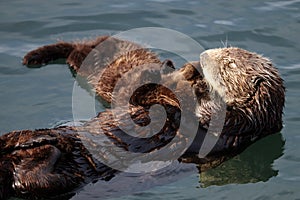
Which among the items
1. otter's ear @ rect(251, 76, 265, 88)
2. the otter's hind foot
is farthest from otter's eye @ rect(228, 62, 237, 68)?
the otter's hind foot

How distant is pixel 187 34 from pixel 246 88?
7.10 feet

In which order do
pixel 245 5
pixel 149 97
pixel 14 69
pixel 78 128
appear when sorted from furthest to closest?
pixel 245 5
pixel 14 69
pixel 149 97
pixel 78 128

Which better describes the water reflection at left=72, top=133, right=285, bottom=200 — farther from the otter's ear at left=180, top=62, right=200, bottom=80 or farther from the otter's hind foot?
the otter's hind foot

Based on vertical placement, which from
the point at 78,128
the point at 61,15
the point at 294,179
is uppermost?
the point at 61,15

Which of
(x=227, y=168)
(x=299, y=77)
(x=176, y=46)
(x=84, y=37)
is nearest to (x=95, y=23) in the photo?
(x=84, y=37)

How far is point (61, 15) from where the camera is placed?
758 cm

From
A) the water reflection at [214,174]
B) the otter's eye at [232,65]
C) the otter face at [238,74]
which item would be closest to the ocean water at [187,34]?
the water reflection at [214,174]

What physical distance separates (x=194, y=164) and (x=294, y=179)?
2.62 ft

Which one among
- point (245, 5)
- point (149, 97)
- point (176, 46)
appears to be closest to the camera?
point (149, 97)

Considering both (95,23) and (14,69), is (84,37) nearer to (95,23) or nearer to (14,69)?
(95,23)

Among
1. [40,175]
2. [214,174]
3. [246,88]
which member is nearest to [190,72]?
[246,88]

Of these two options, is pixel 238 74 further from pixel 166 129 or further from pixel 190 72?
pixel 166 129

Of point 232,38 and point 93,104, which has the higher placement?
point 232,38

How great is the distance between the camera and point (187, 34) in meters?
7.29
